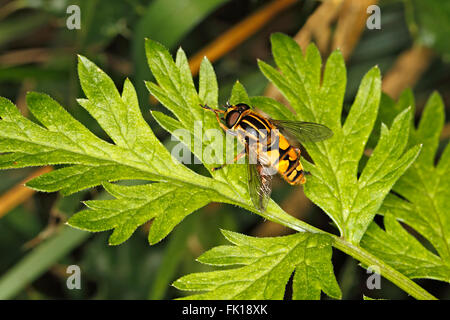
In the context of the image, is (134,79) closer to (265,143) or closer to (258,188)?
(265,143)

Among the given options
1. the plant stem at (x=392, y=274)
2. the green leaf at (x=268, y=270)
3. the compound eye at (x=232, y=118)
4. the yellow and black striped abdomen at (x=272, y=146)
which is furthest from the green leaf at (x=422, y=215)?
the compound eye at (x=232, y=118)

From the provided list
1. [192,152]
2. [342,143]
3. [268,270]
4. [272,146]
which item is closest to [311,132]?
[342,143]

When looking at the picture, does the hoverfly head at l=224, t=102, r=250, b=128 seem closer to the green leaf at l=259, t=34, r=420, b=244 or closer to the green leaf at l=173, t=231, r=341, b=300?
the green leaf at l=259, t=34, r=420, b=244

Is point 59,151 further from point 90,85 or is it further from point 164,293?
point 164,293

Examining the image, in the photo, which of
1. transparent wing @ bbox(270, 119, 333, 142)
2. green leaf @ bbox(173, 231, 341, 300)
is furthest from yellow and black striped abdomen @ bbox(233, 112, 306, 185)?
green leaf @ bbox(173, 231, 341, 300)

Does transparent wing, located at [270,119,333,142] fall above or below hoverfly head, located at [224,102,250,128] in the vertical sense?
below

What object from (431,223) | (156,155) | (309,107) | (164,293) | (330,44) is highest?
(330,44)
